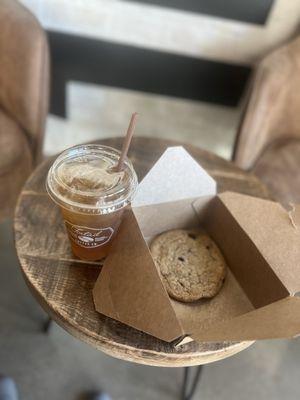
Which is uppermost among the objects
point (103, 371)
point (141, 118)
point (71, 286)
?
point (71, 286)

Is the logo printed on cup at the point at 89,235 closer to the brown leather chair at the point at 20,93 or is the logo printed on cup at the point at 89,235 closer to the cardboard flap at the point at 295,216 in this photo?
the cardboard flap at the point at 295,216

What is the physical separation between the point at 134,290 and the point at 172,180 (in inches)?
9.9

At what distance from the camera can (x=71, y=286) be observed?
0.79 meters

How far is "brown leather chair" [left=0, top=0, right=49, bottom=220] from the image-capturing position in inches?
48.0

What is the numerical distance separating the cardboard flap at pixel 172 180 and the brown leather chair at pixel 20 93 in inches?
21.9

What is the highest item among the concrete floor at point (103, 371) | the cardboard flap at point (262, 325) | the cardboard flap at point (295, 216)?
the cardboard flap at point (295, 216)

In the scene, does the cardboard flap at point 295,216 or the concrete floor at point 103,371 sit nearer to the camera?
the cardboard flap at point 295,216

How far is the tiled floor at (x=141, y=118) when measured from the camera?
1674 millimetres

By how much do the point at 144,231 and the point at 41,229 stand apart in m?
0.22

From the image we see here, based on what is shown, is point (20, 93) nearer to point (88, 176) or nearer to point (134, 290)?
point (88, 176)

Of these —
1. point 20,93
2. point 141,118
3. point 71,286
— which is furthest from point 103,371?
point 141,118

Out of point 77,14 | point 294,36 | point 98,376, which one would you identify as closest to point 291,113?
point 294,36

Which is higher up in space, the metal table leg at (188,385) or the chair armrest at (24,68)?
the chair armrest at (24,68)

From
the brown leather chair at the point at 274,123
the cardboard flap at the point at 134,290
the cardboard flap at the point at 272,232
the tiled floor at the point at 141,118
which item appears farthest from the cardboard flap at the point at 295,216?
the tiled floor at the point at 141,118
